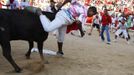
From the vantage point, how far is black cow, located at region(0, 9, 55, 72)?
27.8ft

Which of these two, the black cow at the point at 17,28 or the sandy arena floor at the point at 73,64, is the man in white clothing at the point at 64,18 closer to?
the black cow at the point at 17,28

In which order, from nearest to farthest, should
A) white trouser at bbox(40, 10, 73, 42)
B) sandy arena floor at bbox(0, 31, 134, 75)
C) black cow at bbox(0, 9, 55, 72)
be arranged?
black cow at bbox(0, 9, 55, 72)
sandy arena floor at bbox(0, 31, 134, 75)
white trouser at bbox(40, 10, 73, 42)

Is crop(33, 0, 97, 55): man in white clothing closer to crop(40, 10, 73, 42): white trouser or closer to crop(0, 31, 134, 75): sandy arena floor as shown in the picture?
crop(40, 10, 73, 42): white trouser

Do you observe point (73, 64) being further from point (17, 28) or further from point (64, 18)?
point (17, 28)

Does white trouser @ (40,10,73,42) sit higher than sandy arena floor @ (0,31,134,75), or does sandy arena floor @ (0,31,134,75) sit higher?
white trouser @ (40,10,73,42)

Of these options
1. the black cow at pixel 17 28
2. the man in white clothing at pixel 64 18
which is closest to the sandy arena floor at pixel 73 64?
the black cow at pixel 17 28

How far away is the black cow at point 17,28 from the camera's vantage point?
846 cm

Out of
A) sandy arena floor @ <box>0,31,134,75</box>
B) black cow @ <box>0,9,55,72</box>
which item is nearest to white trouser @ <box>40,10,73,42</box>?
black cow @ <box>0,9,55,72</box>

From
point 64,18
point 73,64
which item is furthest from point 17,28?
point 73,64

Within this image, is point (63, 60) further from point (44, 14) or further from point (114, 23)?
point (114, 23)

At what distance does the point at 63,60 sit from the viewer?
10.6 metres

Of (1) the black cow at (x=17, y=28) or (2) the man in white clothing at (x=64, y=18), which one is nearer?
(1) the black cow at (x=17, y=28)

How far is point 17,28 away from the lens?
8.76 m

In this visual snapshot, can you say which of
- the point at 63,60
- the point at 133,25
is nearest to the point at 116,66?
the point at 63,60
